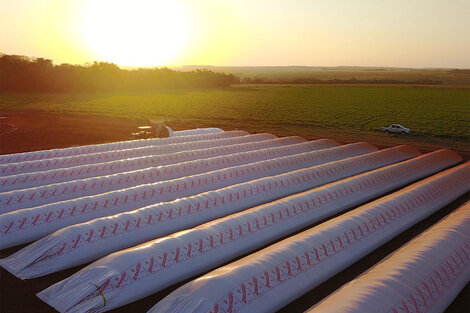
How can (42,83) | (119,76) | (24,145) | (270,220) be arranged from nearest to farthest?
(270,220) → (24,145) → (42,83) → (119,76)

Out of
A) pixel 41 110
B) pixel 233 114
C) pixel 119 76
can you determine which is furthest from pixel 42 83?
pixel 233 114

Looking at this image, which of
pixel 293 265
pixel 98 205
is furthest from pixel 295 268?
pixel 98 205

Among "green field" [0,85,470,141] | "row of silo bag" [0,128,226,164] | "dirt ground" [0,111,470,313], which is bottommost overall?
"green field" [0,85,470,141]

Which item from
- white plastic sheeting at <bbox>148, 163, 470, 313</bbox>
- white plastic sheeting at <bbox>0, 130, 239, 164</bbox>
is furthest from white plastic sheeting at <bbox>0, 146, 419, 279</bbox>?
white plastic sheeting at <bbox>0, 130, 239, 164</bbox>

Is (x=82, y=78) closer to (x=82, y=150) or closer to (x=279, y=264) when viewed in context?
(x=82, y=150)

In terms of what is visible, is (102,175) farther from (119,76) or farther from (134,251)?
(119,76)

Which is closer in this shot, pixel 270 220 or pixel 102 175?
pixel 270 220

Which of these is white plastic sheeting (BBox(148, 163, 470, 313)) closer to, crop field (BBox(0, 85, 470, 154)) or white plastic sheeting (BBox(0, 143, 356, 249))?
white plastic sheeting (BBox(0, 143, 356, 249))
